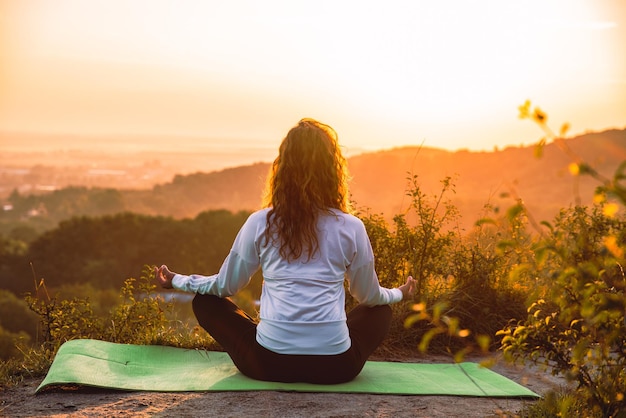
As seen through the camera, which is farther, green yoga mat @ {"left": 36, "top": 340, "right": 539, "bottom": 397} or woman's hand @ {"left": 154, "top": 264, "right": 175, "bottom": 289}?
woman's hand @ {"left": 154, "top": 264, "right": 175, "bottom": 289}

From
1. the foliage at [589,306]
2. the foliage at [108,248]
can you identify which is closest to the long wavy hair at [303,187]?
the foliage at [589,306]

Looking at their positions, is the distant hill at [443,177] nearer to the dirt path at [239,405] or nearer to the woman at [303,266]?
the woman at [303,266]

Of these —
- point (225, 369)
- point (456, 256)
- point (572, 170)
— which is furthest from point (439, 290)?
point (572, 170)

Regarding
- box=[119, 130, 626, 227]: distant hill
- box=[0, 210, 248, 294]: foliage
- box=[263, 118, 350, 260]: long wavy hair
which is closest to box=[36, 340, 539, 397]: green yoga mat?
box=[263, 118, 350, 260]: long wavy hair

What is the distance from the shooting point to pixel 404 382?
13.2 feet

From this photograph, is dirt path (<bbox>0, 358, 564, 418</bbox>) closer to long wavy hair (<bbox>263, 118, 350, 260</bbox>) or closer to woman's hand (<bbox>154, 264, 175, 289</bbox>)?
woman's hand (<bbox>154, 264, 175, 289</bbox>)

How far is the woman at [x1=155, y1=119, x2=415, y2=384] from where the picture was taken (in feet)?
11.7

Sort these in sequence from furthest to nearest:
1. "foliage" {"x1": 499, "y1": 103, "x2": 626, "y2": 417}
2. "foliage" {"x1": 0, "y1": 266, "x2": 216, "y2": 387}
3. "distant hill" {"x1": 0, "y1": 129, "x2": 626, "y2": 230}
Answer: "distant hill" {"x1": 0, "y1": 129, "x2": 626, "y2": 230} → "foliage" {"x1": 0, "y1": 266, "x2": 216, "y2": 387} → "foliage" {"x1": 499, "y1": 103, "x2": 626, "y2": 417}

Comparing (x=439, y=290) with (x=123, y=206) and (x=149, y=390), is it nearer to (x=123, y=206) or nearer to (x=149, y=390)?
(x=149, y=390)

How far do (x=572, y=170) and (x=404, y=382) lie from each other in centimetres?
251

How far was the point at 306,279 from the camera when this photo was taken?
11.7 ft

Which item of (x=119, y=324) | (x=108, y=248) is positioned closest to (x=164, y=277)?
(x=119, y=324)

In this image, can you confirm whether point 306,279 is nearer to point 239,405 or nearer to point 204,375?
point 239,405

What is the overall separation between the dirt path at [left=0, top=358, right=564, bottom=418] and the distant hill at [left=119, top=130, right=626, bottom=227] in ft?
3.37
